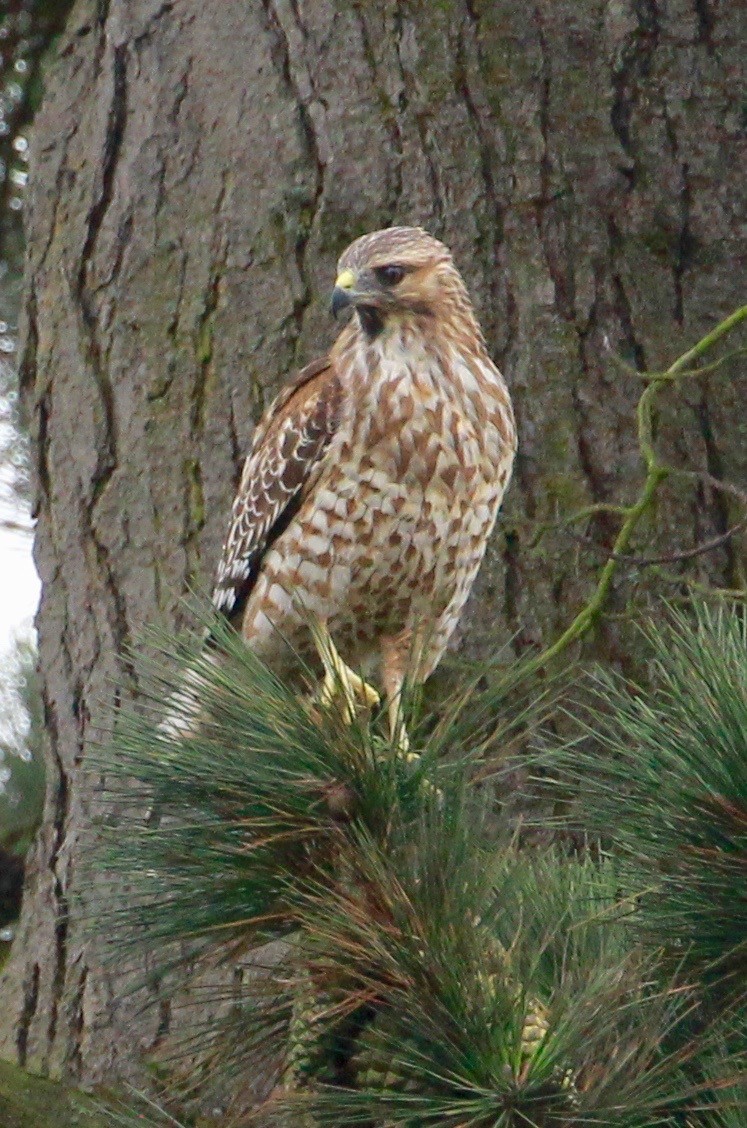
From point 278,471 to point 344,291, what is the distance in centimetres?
36

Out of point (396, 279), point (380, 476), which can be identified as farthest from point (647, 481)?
point (396, 279)

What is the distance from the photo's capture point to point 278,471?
10.8 ft

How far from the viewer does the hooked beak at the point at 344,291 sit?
10.6 feet

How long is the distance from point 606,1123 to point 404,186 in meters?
2.39

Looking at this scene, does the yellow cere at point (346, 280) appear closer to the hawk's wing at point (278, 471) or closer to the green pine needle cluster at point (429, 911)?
the hawk's wing at point (278, 471)

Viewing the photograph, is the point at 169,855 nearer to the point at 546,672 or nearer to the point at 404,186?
the point at 546,672

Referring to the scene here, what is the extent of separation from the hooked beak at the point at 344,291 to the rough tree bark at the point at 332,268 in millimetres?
415

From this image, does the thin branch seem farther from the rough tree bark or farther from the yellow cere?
the yellow cere

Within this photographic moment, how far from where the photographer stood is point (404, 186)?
144 inches

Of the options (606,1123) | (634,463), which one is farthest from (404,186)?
(606,1123)

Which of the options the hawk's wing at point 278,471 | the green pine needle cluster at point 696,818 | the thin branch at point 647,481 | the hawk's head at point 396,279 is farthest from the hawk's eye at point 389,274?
the green pine needle cluster at point 696,818

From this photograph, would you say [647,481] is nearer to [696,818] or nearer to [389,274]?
[389,274]

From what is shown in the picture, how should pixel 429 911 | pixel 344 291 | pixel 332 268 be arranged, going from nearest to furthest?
pixel 429 911
pixel 344 291
pixel 332 268

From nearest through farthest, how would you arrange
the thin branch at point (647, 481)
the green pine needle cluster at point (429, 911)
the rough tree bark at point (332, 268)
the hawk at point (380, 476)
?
1. the green pine needle cluster at point (429, 911)
2. the thin branch at point (647, 481)
3. the hawk at point (380, 476)
4. the rough tree bark at point (332, 268)
